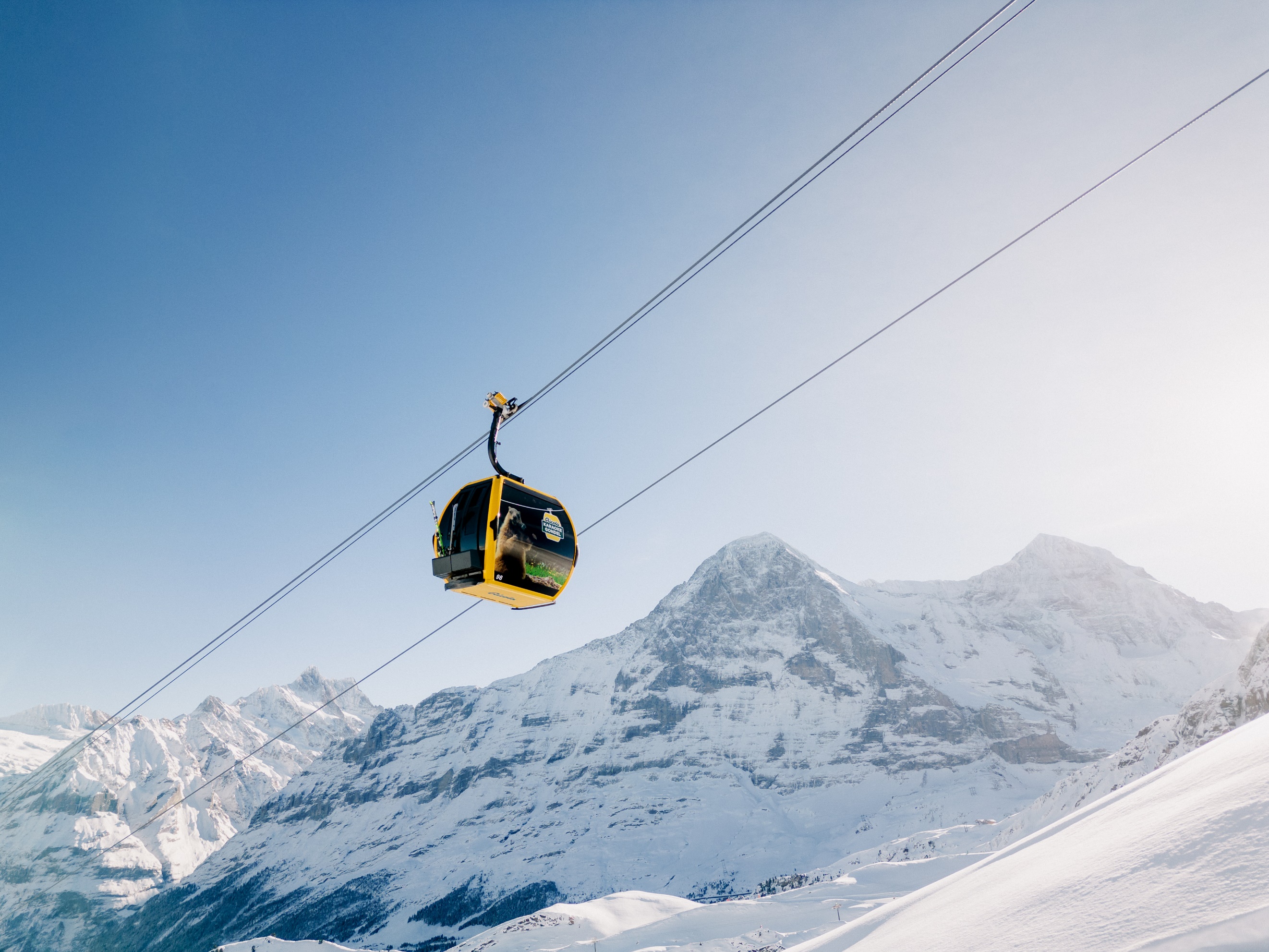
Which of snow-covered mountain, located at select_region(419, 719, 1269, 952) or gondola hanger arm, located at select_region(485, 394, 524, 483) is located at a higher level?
gondola hanger arm, located at select_region(485, 394, 524, 483)

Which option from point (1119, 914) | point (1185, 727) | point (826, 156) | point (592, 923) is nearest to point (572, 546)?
point (826, 156)

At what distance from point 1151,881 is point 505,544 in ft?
33.0

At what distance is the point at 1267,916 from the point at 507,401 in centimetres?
1238

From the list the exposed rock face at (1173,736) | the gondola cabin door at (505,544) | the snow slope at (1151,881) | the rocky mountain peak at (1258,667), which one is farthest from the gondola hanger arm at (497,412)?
the rocky mountain peak at (1258,667)

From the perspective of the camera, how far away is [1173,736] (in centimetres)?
9012

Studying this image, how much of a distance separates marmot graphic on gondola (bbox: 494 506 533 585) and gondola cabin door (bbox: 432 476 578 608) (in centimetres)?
1

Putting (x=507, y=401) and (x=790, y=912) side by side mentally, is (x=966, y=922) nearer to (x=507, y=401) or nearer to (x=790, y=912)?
(x=507, y=401)

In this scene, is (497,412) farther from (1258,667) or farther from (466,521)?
(1258,667)

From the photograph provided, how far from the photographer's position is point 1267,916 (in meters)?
4.95

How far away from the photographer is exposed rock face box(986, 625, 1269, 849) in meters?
79.9

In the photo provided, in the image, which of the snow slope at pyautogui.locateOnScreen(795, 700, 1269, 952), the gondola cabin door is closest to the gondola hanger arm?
the gondola cabin door

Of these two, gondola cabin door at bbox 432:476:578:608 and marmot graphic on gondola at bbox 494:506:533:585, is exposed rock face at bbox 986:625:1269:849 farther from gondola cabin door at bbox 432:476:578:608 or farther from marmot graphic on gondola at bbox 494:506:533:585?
marmot graphic on gondola at bbox 494:506:533:585

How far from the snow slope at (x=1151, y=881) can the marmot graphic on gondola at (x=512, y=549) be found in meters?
7.95

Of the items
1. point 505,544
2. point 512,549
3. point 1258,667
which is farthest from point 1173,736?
point 505,544
